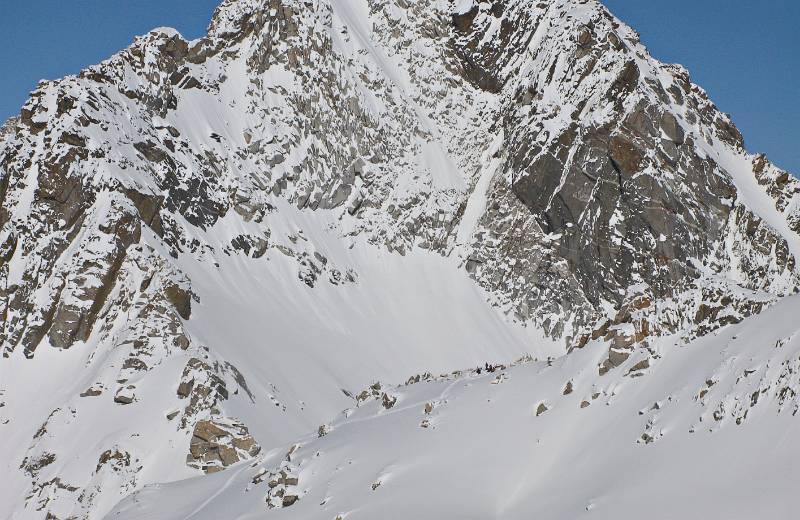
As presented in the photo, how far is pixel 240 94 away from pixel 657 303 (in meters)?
88.3

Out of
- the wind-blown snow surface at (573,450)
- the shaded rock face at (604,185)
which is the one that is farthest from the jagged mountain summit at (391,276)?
the shaded rock face at (604,185)

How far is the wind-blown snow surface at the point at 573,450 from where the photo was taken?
21125 mm

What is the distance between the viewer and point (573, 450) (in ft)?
88.4

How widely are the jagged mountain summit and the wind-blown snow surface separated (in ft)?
0.37

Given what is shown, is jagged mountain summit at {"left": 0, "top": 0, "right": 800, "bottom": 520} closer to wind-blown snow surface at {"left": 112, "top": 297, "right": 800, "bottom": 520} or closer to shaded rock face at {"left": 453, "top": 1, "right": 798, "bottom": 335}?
wind-blown snow surface at {"left": 112, "top": 297, "right": 800, "bottom": 520}

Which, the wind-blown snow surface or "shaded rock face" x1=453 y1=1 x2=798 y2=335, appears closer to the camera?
the wind-blown snow surface

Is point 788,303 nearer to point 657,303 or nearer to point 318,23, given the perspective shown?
→ point 657,303

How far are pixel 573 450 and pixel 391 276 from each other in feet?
280

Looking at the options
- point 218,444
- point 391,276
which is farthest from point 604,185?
point 218,444

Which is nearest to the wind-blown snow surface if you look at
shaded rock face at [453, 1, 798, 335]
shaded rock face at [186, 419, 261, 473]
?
shaded rock face at [186, 419, 261, 473]

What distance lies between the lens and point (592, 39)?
118000mm

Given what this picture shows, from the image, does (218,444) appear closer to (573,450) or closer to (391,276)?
(573,450)

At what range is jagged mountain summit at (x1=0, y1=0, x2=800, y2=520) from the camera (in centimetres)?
2736

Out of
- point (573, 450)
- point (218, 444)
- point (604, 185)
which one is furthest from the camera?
point (604, 185)
